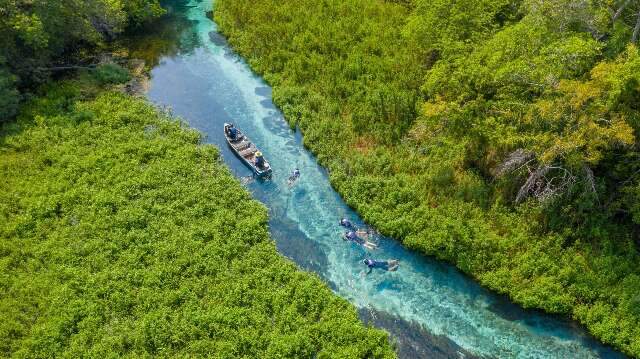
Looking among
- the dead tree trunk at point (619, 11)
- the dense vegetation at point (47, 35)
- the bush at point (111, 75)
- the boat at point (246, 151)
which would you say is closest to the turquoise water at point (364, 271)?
the boat at point (246, 151)

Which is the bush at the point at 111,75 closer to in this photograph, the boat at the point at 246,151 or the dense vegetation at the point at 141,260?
the dense vegetation at the point at 141,260

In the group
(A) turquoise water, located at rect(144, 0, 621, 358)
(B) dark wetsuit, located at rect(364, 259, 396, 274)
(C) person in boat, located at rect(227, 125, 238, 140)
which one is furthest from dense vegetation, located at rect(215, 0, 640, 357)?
(C) person in boat, located at rect(227, 125, 238, 140)

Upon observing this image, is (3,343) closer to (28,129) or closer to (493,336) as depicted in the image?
(28,129)

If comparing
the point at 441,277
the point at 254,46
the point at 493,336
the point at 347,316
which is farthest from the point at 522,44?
the point at 254,46

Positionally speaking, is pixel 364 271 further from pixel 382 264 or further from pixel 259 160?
pixel 259 160

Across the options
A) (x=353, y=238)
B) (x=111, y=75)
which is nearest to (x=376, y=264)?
(x=353, y=238)

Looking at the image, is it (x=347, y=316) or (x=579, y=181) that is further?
(x=579, y=181)
